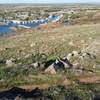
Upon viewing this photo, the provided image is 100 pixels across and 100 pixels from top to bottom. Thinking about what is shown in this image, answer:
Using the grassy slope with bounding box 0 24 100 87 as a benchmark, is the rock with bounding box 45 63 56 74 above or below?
above

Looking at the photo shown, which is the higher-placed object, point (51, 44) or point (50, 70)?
point (50, 70)

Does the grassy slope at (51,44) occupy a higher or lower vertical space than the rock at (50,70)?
lower

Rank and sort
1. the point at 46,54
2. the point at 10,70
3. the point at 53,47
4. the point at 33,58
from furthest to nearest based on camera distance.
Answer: the point at 53,47, the point at 46,54, the point at 33,58, the point at 10,70

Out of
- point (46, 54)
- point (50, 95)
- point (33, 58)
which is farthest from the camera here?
point (46, 54)

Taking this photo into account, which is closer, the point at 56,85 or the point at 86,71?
the point at 56,85

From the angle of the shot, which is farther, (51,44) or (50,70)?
(51,44)

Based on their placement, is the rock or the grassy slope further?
the grassy slope

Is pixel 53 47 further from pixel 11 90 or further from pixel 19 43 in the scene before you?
pixel 11 90

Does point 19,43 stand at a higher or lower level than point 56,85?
lower

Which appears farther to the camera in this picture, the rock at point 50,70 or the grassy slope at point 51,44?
the grassy slope at point 51,44

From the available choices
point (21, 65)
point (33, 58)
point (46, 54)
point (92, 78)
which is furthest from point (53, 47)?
point (92, 78)
